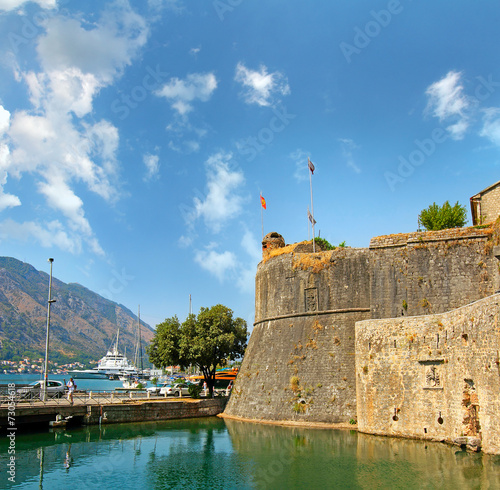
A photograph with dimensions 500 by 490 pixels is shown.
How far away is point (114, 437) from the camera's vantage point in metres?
24.7

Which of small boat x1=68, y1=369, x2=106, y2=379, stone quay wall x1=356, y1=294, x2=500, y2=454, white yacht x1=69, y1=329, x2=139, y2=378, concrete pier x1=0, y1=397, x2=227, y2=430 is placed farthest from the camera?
small boat x1=68, y1=369, x2=106, y2=379

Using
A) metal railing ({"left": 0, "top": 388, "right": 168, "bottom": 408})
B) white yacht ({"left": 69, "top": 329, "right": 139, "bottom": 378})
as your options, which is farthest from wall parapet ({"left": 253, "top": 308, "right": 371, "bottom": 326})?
white yacht ({"left": 69, "top": 329, "right": 139, "bottom": 378})

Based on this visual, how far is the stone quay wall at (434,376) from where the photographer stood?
654 inches

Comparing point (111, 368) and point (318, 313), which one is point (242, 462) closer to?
point (318, 313)

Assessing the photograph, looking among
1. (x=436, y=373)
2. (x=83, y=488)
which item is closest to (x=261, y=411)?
(x=436, y=373)

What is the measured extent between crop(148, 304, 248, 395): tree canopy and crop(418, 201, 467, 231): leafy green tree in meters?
17.6

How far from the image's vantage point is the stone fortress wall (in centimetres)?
2181

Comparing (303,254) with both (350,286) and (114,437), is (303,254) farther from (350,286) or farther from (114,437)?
(114,437)

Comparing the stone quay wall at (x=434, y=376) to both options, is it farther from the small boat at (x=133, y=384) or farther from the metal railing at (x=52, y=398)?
the small boat at (x=133, y=384)

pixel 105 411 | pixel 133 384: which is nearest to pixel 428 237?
pixel 105 411

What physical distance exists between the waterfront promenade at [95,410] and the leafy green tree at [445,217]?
2080 centimetres

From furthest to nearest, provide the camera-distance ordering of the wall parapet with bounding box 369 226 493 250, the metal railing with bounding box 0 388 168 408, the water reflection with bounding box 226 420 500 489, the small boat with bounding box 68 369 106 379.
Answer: the small boat with bounding box 68 369 106 379, the metal railing with bounding box 0 388 168 408, the wall parapet with bounding box 369 226 493 250, the water reflection with bounding box 226 420 500 489

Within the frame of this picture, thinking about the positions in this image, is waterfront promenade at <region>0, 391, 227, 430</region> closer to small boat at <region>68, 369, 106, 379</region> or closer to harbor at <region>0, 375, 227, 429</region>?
harbor at <region>0, 375, 227, 429</region>

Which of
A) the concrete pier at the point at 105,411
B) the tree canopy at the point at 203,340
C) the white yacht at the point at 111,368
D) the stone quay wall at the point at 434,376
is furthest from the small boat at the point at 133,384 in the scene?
the white yacht at the point at 111,368
